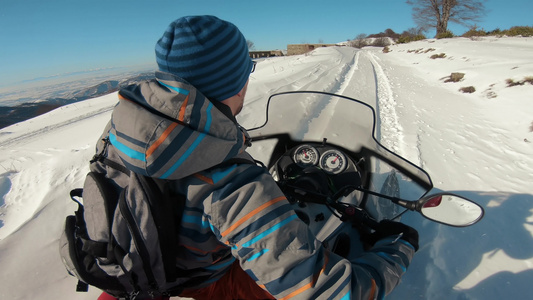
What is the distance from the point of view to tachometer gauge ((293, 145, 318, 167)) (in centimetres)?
212

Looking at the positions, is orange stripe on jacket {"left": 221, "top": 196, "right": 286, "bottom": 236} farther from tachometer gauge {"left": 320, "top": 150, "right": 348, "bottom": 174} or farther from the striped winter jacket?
tachometer gauge {"left": 320, "top": 150, "right": 348, "bottom": 174}

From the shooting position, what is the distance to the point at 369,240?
162 cm

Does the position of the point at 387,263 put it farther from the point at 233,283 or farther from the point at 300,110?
the point at 300,110

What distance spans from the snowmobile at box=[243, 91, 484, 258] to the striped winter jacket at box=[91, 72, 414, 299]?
2.37ft

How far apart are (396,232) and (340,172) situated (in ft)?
2.07

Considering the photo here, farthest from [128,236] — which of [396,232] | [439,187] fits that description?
[439,187]

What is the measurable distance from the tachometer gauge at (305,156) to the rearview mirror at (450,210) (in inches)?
35.0

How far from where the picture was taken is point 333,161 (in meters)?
2.05

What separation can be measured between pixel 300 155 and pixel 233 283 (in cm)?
117

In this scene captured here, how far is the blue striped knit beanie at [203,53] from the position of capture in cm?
103

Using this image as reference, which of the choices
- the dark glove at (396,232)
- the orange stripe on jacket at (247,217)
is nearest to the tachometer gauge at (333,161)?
the dark glove at (396,232)

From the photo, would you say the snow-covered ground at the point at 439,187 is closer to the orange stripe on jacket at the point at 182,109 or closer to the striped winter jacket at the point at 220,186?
the striped winter jacket at the point at 220,186

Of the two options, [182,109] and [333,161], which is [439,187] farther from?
[182,109]

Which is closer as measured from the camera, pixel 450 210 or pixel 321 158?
pixel 450 210
